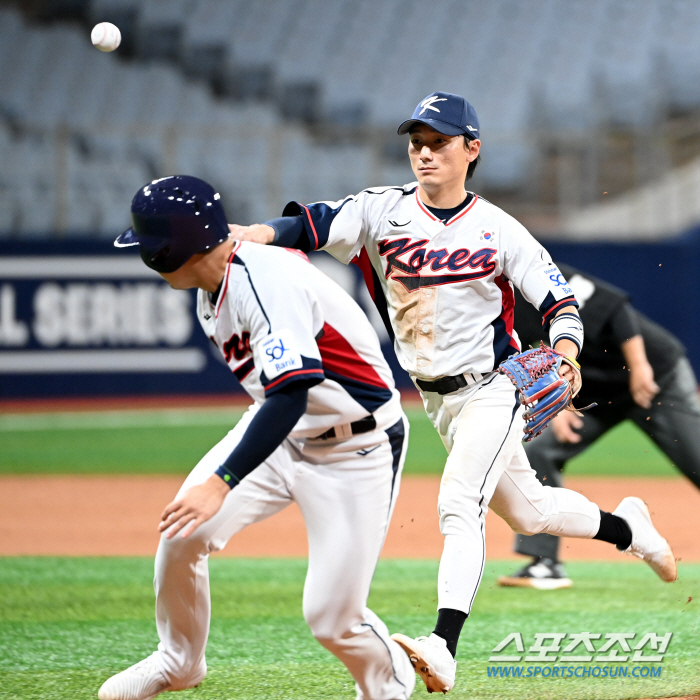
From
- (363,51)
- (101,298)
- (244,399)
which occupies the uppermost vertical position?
(363,51)

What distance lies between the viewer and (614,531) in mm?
3947

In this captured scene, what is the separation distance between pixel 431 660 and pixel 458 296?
4.10 ft

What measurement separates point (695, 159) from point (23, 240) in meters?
10.8

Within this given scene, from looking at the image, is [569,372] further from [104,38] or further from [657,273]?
[657,273]

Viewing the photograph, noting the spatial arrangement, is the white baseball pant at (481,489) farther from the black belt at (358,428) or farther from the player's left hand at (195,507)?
the player's left hand at (195,507)

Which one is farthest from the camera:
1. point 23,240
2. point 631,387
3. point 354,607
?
point 23,240

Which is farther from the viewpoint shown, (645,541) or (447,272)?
(645,541)

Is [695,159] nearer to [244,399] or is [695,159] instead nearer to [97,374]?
[244,399]

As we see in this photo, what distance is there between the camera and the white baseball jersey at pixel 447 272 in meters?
3.53

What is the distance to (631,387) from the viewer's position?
4.88 metres

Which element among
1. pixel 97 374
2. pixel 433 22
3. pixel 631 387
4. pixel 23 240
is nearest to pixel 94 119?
pixel 23 240

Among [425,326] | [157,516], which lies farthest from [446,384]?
[157,516]

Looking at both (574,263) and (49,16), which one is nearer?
(574,263)

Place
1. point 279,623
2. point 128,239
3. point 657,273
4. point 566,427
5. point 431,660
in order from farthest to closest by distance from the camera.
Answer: point 657,273 → point 566,427 → point 279,623 → point 431,660 → point 128,239
